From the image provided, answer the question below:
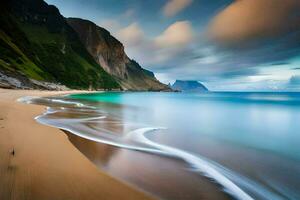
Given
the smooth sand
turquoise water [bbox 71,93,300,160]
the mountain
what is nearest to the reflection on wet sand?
the smooth sand

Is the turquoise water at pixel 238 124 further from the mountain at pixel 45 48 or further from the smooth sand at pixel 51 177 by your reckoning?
the mountain at pixel 45 48

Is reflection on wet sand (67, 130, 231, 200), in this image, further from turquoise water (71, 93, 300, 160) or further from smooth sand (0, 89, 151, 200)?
turquoise water (71, 93, 300, 160)

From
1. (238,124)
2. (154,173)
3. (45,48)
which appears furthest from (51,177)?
(45,48)

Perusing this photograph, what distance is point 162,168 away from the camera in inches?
271

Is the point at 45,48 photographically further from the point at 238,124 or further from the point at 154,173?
the point at 154,173

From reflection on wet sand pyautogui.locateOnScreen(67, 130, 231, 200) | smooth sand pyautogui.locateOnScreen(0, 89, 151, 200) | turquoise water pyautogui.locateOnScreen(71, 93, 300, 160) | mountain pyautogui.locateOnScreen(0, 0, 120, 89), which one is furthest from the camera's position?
mountain pyautogui.locateOnScreen(0, 0, 120, 89)

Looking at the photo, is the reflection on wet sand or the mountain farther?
the mountain

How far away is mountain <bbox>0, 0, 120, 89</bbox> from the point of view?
101062 mm

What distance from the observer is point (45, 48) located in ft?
506

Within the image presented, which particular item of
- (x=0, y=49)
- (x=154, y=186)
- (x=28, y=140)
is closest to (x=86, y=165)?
(x=154, y=186)

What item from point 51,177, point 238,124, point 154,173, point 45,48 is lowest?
point 238,124

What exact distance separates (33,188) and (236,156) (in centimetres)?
763

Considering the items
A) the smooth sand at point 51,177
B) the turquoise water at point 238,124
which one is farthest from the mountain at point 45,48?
the smooth sand at point 51,177

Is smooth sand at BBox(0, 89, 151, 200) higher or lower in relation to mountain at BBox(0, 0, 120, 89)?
lower
